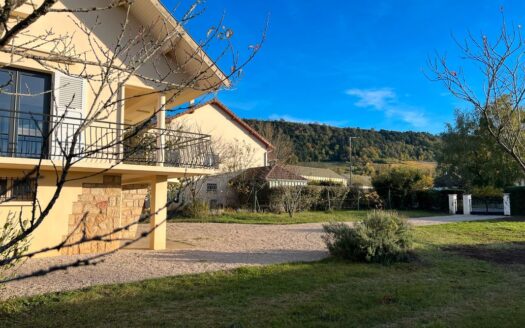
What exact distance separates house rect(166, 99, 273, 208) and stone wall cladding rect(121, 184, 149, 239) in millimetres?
14272

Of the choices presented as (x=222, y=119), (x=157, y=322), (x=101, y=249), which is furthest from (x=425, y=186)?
(x=157, y=322)

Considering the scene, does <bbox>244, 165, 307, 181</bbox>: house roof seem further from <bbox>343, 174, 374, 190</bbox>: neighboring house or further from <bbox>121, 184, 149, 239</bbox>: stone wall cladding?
<bbox>121, 184, 149, 239</bbox>: stone wall cladding

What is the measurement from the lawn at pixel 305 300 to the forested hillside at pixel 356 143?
2257 inches

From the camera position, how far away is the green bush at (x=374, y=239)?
999 centimetres

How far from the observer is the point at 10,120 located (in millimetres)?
10602

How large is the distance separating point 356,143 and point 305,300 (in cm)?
7641

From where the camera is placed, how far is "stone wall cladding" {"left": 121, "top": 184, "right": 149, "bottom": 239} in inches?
523

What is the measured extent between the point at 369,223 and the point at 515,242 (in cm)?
718

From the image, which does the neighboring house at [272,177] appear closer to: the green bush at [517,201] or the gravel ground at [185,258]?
the gravel ground at [185,258]

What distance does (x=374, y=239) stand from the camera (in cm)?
1008

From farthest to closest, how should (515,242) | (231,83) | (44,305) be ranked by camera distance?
(515,242)
(44,305)
(231,83)

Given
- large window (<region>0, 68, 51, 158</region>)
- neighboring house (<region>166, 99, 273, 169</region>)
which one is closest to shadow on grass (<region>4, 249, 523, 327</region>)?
large window (<region>0, 68, 51, 158</region>)

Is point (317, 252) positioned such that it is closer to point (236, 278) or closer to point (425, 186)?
point (236, 278)

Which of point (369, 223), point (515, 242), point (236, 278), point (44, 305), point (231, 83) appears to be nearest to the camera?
point (231, 83)
